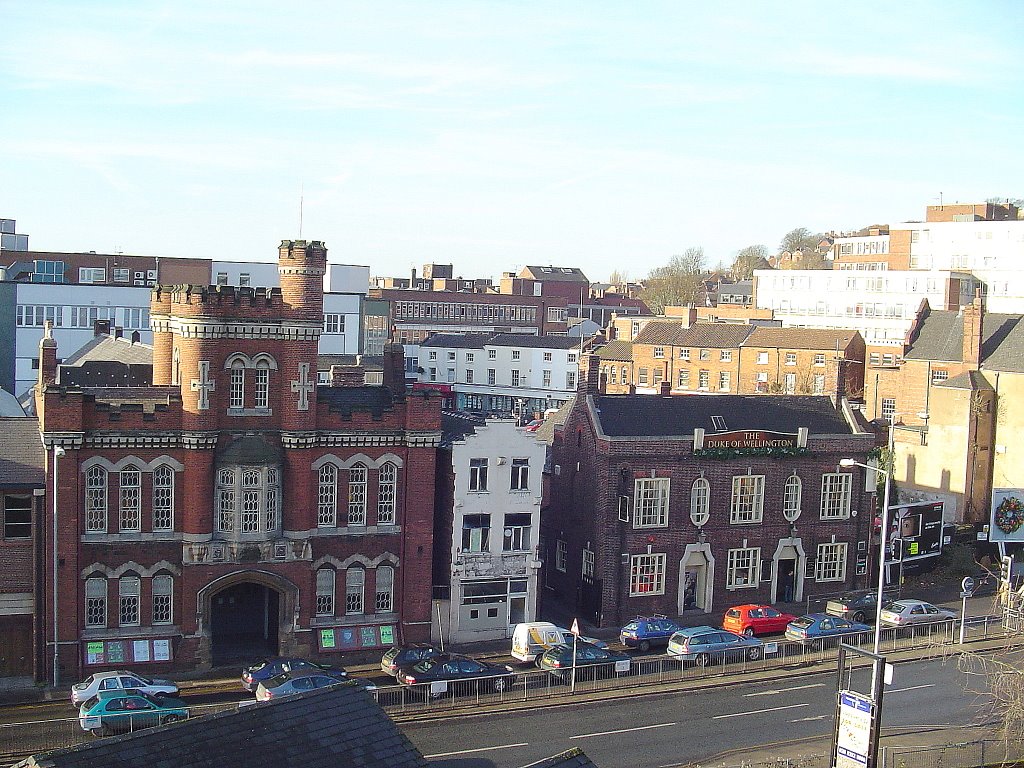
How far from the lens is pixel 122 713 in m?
37.4

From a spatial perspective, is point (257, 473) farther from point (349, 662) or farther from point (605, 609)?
point (605, 609)

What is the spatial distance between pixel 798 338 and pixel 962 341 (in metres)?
20.9

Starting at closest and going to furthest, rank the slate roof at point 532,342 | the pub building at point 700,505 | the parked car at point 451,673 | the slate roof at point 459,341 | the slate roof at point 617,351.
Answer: the parked car at point 451,673
the pub building at point 700,505
the slate roof at point 617,351
the slate roof at point 532,342
the slate roof at point 459,341

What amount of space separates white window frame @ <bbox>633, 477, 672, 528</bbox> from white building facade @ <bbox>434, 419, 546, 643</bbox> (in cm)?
502

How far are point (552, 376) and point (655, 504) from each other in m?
61.5

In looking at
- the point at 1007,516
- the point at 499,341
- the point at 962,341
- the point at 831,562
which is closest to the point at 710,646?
the point at 831,562

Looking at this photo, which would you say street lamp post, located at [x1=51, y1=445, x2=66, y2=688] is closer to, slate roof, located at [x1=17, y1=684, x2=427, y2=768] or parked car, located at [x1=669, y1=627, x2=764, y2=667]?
slate roof, located at [x1=17, y1=684, x2=427, y2=768]

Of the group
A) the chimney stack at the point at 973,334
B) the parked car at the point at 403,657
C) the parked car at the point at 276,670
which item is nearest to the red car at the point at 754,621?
the parked car at the point at 403,657

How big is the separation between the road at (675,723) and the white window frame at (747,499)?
10404 mm

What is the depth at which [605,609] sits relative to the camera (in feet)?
176

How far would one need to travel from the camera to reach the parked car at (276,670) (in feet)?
137

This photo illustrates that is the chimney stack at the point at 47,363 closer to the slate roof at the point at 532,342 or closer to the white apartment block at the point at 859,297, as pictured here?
the slate roof at the point at 532,342

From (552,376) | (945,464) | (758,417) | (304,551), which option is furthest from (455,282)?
(304,551)

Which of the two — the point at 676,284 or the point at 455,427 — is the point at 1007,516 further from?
the point at 676,284
